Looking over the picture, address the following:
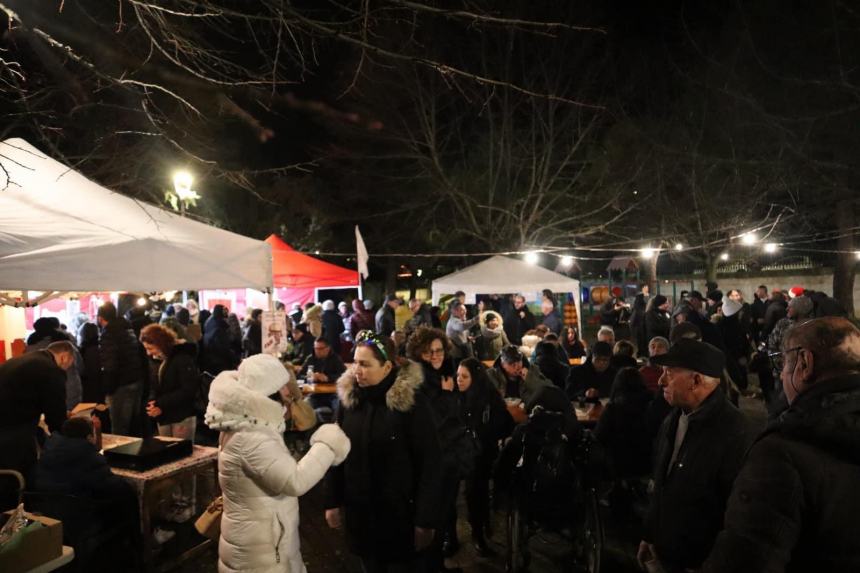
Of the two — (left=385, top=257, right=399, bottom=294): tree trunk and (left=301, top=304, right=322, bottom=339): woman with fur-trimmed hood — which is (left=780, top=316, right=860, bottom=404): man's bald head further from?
(left=385, top=257, right=399, bottom=294): tree trunk

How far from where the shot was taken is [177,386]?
5.13 metres

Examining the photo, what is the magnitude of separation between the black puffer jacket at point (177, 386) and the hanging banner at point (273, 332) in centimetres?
73

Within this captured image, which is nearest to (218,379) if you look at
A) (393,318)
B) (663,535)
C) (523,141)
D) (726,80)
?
(663,535)

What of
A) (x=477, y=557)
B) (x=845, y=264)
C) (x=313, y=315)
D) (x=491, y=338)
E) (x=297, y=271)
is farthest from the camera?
(x=845, y=264)

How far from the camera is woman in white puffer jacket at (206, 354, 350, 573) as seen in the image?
7.53ft

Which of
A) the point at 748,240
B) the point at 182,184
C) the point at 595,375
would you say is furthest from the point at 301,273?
the point at 748,240

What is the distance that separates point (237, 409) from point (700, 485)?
2.05 m

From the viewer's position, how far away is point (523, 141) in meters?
17.0

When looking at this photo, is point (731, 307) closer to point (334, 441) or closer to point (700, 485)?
point (700, 485)

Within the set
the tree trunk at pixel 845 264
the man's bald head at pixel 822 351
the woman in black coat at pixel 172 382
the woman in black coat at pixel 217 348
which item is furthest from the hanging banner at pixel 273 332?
the tree trunk at pixel 845 264

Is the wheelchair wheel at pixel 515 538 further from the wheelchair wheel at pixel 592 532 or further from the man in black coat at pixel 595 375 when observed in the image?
the man in black coat at pixel 595 375

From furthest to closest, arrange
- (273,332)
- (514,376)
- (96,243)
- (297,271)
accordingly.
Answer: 1. (297,271)
2. (273,332)
3. (514,376)
4. (96,243)

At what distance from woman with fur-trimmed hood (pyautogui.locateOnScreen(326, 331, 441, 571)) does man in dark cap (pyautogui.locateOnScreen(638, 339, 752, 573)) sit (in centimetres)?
106

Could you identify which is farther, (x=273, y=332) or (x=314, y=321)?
(x=314, y=321)
